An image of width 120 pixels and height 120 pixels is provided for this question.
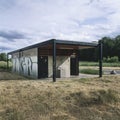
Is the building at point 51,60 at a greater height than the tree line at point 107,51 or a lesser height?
lesser

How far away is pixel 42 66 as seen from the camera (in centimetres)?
1998

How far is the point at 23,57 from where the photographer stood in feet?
82.0

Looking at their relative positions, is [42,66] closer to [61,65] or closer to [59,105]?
[61,65]

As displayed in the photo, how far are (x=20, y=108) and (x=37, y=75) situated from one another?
1133cm

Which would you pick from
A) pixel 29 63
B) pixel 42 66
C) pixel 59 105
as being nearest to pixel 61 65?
pixel 42 66

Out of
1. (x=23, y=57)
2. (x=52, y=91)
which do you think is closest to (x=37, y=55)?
(x=23, y=57)

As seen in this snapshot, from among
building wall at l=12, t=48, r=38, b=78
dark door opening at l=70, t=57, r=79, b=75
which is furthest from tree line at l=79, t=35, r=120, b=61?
dark door opening at l=70, t=57, r=79, b=75

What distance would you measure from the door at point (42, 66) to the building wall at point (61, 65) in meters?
0.33

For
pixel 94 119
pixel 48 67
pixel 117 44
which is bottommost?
pixel 94 119

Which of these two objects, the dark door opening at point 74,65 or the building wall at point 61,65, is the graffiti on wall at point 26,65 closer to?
the building wall at point 61,65

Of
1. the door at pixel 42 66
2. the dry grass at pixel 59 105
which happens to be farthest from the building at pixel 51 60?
the dry grass at pixel 59 105

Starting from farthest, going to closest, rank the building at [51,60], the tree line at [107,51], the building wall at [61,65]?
the tree line at [107,51] → the building wall at [61,65] → the building at [51,60]

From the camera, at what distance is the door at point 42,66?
65.2 ft

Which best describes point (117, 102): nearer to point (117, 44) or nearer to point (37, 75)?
point (37, 75)
